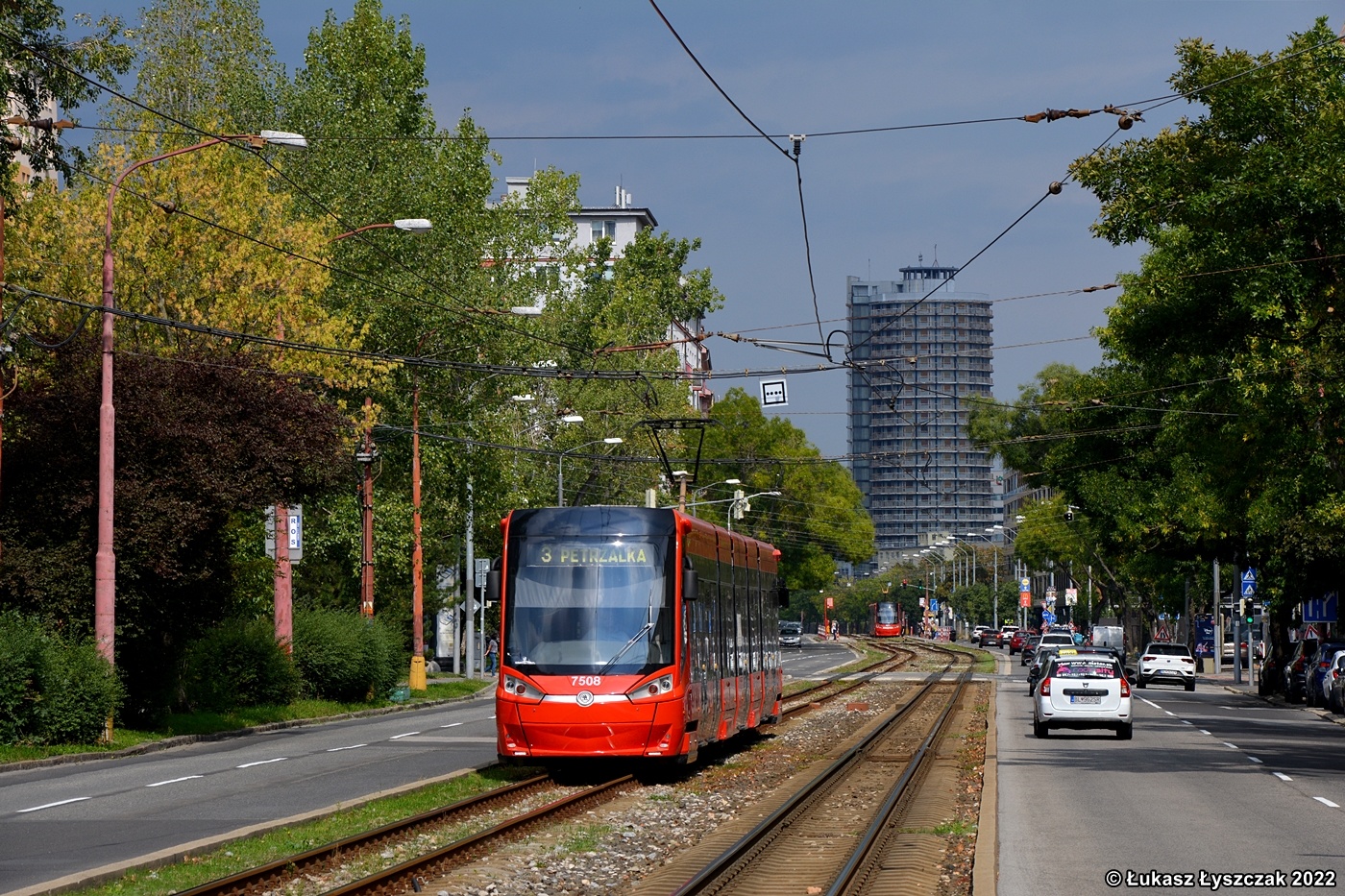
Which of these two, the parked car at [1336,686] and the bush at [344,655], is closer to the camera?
the bush at [344,655]

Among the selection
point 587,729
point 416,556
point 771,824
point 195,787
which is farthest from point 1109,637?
point 771,824

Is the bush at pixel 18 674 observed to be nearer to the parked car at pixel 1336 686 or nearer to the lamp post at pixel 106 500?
the lamp post at pixel 106 500

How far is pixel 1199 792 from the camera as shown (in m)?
20.8

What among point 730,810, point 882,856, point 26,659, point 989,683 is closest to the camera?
point 882,856

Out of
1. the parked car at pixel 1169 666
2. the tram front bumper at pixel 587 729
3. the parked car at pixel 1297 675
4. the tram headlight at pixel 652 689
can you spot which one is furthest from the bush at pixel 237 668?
the parked car at pixel 1169 666

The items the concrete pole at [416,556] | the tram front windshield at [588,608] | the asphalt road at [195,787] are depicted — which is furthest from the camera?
the concrete pole at [416,556]

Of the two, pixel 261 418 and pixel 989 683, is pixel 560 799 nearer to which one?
pixel 261 418

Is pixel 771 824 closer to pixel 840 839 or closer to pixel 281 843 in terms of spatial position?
pixel 840 839

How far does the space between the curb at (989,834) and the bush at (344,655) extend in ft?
64.1

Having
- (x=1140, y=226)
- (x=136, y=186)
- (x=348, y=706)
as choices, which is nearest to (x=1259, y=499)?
(x=1140, y=226)

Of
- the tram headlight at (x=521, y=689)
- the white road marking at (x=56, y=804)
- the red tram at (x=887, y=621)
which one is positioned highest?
the tram headlight at (x=521, y=689)

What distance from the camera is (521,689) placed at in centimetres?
2195

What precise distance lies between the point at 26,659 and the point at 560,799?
11016 millimetres

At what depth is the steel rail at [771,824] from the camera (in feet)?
44.8
